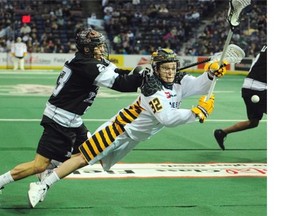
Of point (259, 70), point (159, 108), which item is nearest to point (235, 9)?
point (159, 108)

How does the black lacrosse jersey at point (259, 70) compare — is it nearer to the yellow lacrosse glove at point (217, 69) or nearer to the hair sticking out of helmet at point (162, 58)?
the yellow lacrosse glove at point (217, 69)

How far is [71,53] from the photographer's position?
26984 mm

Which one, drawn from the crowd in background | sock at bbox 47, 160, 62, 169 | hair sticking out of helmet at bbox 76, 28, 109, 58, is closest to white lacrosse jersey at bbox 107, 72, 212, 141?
hair sticking out of helmet at bbox 76, 28, 109, 58

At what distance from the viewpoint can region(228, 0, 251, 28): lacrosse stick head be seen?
13.6 ft

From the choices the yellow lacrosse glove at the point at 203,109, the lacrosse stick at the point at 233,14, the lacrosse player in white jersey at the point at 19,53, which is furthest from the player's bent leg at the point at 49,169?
the lacrosse player in white jersey at the point at 19,53

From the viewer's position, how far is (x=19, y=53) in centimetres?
2522

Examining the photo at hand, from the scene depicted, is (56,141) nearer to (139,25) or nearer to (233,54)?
(233,54)

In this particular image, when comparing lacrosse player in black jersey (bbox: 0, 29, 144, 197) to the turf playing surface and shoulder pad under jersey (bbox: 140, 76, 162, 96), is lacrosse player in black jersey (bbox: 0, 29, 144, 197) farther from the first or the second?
the turf playing surface

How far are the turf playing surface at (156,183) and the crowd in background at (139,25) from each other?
15.1 metres

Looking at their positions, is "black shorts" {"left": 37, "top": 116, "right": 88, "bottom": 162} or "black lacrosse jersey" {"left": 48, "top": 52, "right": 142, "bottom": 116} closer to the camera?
"black lacrosse jersey" {"left": 48, "top": 52, "right": 142, "bottom": 116}

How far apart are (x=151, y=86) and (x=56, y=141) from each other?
0.94 m

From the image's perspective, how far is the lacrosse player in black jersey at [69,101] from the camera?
461 cm

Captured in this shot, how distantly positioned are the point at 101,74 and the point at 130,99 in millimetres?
10414
